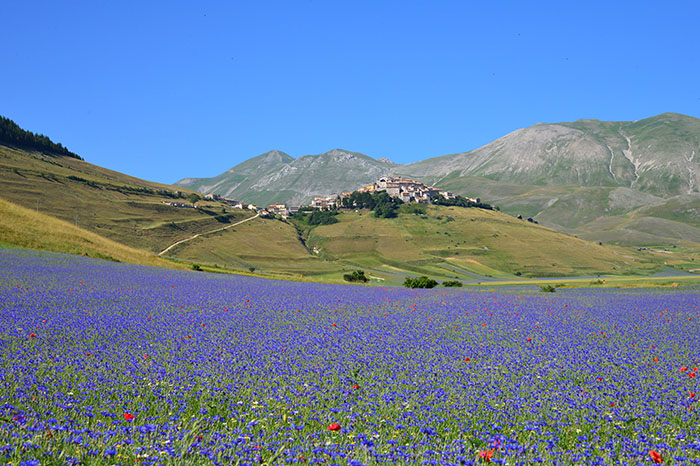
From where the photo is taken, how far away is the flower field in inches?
236

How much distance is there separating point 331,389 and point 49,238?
171 feet

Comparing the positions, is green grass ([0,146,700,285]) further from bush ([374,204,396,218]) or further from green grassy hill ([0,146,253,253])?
bush ([374,204,396,218])

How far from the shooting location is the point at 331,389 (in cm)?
939

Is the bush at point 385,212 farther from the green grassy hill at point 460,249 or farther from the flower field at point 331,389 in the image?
the flower field at point 331,389

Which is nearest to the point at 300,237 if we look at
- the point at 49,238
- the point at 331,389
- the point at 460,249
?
the point at 460,249

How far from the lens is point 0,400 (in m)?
7.54

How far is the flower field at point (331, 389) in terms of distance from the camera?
5988 millimetres

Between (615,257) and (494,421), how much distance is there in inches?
6782

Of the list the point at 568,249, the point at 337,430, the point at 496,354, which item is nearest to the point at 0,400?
the point at 337,430

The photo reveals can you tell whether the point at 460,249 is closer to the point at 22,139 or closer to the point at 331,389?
the point at 331,389

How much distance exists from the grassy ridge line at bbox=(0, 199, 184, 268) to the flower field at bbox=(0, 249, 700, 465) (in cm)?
3394

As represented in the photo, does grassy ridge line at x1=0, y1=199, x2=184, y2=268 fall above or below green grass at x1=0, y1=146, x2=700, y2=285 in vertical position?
below

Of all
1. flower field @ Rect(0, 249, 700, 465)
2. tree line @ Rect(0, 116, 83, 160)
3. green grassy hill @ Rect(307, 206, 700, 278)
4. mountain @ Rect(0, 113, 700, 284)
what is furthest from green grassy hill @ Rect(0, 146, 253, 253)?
flower field @ Rect(0, 249, 700, 465)

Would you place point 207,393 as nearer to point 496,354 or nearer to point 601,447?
point 601,447
